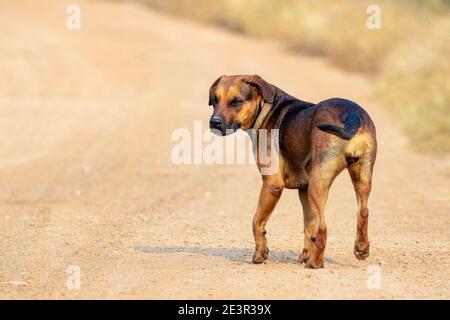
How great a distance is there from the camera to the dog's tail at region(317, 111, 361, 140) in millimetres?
8367

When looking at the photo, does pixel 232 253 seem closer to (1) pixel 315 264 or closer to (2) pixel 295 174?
(2) pixel 295 174

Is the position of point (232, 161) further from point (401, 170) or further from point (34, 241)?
point (34, 241)

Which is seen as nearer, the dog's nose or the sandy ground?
the sandy ground

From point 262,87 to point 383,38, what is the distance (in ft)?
69.6

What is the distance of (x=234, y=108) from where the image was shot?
9180mm

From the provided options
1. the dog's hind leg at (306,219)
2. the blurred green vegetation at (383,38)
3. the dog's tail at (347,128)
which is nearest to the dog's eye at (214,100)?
the dog's hind leg at (306,219)

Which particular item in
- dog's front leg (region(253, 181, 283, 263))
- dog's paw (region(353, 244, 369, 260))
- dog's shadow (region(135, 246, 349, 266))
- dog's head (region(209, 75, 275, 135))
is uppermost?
dog's head (region(209, 75, 275, 135))

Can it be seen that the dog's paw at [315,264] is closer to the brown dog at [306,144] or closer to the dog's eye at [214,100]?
the brown dog at [306,144]

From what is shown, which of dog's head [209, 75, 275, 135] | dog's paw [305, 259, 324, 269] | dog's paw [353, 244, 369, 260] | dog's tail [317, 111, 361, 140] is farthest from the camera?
dog's head [209, 75, 275, 135]

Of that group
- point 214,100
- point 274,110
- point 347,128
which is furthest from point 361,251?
point 214,100

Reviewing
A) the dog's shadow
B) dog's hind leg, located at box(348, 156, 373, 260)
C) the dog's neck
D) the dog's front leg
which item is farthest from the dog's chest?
the dog's shadow

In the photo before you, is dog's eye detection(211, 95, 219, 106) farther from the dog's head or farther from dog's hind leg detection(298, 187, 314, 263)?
dog's hind leg detection(298, 187, 314, 263)

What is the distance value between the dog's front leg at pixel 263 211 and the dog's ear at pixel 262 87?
26.7 inches

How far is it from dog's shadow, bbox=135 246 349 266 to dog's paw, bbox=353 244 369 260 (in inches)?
17.3
